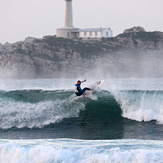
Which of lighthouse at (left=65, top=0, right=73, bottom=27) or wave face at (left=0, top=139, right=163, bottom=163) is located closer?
wave face at (left=0, top=139, right=163, bottom=163)

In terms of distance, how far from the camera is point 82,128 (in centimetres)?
1792

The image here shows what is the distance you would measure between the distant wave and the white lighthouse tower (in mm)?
73945

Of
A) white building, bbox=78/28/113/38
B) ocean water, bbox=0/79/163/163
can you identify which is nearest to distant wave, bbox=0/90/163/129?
ocean water, bbox=0/79/163/163

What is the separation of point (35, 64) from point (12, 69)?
5922 mm

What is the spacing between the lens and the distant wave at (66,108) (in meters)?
19.0

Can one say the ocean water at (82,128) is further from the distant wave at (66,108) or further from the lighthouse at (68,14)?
the lighthouse at (68,14)

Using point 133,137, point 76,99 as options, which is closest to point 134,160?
point 133,137

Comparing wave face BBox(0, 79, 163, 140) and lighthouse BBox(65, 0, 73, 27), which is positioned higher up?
lighthouse BBox(65, 0, 73, 27)

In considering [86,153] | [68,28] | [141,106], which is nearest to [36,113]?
[141,106]

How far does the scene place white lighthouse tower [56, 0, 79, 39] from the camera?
9581cm

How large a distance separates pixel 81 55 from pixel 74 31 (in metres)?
7.02

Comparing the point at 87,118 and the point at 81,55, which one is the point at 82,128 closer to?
the point at 87,118

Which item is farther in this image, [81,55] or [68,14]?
[81,55]

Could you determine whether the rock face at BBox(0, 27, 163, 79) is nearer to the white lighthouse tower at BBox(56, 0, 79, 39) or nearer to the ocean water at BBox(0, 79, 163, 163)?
the white lighthouse tower at BBox(56, 0, 79, 39)
